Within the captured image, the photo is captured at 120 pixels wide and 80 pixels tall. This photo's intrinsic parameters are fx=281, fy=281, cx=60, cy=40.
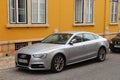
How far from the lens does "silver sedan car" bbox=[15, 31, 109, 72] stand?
948 centimetres

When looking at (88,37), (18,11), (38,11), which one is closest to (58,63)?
(88,37)

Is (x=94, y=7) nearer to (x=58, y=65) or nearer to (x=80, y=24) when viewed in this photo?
(x=80, y=24)

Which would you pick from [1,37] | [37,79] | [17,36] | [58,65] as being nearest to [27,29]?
[17,36]

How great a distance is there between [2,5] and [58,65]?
478 centimetres

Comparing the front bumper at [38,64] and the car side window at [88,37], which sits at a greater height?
the car side window at [88,37]

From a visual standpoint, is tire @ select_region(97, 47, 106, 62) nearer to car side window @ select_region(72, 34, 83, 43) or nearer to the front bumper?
car side window @ select_region(72, 34, 83, 43)

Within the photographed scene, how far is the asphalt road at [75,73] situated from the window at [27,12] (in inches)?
154

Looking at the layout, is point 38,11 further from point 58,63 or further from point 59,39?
point 58,63

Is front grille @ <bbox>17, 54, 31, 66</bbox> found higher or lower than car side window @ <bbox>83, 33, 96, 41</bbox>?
lower

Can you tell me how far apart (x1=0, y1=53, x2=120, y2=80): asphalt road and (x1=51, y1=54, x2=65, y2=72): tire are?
18 cm

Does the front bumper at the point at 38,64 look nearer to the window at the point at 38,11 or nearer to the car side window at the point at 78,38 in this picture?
the car side window at the point at 78,38

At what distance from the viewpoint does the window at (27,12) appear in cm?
1374

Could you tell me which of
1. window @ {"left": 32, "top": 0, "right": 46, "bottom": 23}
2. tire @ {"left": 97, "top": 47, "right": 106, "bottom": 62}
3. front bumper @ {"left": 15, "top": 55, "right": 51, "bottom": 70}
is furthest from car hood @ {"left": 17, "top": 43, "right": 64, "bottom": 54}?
window @ {"left": 32, "top": 0, "right": 46, "bottom": 23}

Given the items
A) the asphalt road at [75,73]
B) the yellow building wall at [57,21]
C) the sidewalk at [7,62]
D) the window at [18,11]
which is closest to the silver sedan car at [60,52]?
the asphalt road at [75,73]
